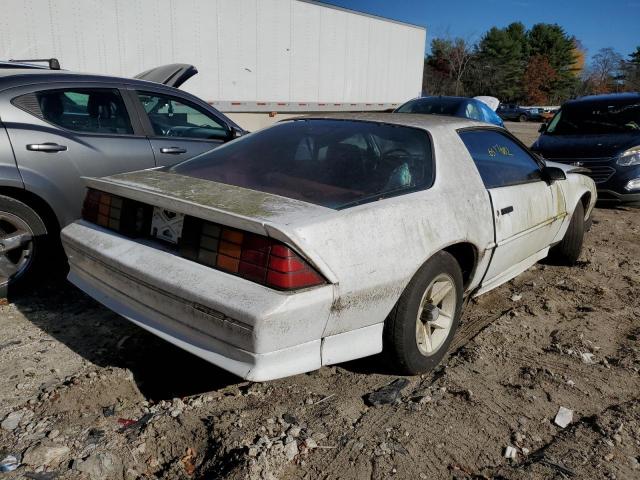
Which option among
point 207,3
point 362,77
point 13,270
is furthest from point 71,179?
point 362,77

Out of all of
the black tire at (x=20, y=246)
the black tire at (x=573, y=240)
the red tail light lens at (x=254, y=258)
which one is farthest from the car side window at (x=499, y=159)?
the black tire at (x=20, y=246)

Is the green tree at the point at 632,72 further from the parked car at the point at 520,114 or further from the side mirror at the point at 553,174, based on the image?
the side mirror at the point at 553,174

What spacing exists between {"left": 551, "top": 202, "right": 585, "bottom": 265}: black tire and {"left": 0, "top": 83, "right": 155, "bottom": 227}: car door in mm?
3691

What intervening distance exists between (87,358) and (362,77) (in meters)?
11.9

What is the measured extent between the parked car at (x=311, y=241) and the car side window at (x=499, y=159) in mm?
23

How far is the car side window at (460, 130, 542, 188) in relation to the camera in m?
3.45

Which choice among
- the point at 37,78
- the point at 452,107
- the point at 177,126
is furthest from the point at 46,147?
the point at 452,107

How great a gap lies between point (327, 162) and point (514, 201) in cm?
139

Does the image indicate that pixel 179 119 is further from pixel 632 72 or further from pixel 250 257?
pixel 632 72

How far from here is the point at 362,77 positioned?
13.6m

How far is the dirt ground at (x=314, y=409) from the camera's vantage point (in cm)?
223

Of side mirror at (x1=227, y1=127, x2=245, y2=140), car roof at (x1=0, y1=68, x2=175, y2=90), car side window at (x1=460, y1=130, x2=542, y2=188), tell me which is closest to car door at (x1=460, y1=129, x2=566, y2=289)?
car side window at (x1=460, y1=130, x2=542, y2=188)

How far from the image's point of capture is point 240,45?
10227 mm

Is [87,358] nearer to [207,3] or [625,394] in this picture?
[625,394]
